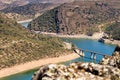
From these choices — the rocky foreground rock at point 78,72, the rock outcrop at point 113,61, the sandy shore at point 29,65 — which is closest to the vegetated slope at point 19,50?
the sandy shore at point 29,65

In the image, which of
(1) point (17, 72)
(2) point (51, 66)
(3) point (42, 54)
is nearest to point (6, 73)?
(1) point (17, 72)

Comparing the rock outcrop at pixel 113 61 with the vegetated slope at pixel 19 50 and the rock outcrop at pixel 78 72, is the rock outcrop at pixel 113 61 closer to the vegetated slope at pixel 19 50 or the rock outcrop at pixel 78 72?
the rock outcrop at pixel 78 72

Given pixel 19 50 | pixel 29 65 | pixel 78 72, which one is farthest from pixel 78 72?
pixel 19 50

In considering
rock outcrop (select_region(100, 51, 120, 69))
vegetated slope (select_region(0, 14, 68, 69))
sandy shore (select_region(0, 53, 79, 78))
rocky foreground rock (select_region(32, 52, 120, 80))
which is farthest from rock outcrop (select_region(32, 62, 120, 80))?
vegetated slope (select_region(0, 14, 68, 69))

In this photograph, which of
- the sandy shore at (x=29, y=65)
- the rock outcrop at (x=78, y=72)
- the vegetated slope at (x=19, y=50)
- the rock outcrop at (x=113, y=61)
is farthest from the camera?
the vegetated slope at (x=19, y=50)

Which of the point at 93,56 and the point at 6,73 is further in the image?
the point at 93,56

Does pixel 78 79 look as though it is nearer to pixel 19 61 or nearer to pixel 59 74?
pixel 59 74

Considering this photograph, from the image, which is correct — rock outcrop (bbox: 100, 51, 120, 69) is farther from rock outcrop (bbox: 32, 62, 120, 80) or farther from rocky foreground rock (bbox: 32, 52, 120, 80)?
rock outcrop (bbox: 32, 62, 120, 80)

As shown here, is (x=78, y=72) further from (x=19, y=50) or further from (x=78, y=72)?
(x=19, y=50)

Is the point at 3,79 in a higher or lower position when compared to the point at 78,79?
lower

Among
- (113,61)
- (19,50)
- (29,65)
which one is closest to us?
(113,61)

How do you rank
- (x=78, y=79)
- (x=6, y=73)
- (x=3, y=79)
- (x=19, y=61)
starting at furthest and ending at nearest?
(x=19, y=61)
(x=6, y=73)
(x=3, y=79)
(x=78, y=79)
